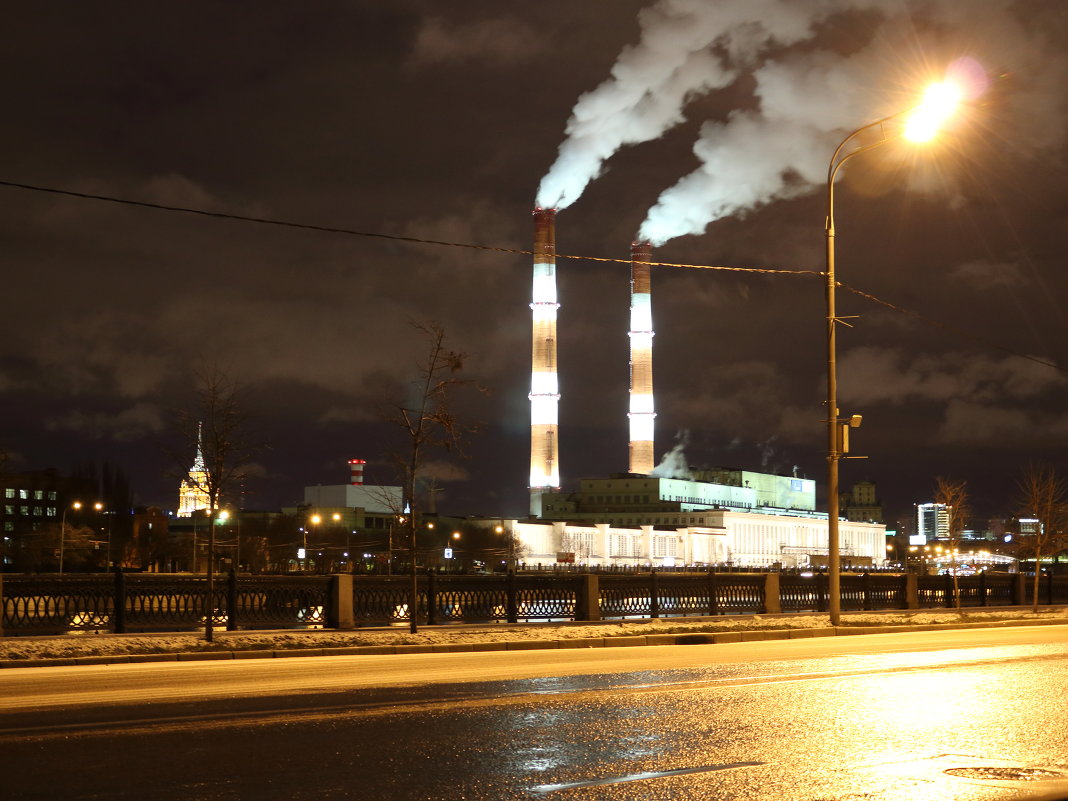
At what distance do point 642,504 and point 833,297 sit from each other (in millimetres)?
157517

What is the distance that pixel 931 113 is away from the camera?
26.0m

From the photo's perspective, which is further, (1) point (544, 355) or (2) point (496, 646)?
(1) point (544, 355)

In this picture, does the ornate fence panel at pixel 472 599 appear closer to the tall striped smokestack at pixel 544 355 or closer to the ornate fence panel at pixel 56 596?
the ornate fence panel at pixel 56 596

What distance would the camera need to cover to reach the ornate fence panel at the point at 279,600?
2688 cm

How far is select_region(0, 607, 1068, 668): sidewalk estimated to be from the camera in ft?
64.0

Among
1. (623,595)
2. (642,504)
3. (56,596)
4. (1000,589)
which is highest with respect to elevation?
(642,504)

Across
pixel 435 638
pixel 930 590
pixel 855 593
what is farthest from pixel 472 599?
pixel 930 590

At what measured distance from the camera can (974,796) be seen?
7.57m

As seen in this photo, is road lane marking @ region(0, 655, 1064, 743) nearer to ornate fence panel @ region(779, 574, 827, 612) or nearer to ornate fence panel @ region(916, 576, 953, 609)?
→ ornate fence panel @ region(779, 574, 827, 612)

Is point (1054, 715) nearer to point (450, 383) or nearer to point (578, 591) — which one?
point (450, 383)

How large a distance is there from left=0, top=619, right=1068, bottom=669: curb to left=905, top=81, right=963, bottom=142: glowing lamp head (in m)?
11.4

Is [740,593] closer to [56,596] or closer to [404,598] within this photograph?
[404,598]

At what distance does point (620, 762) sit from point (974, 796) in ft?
8.09

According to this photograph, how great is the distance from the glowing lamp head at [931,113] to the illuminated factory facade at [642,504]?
5368 inches
